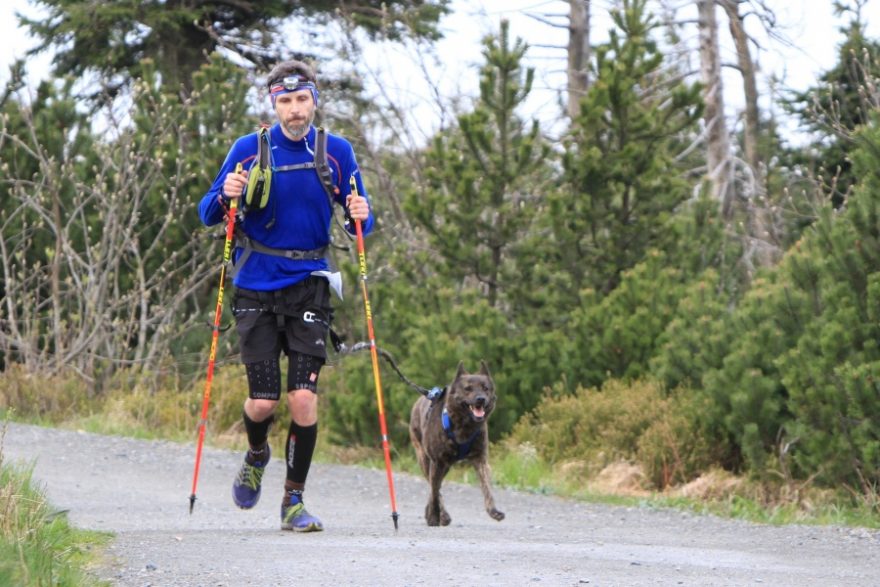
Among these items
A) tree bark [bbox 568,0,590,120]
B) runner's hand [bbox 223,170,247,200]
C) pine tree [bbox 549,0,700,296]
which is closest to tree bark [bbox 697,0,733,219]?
tree bark [bbox 568,0,590,120]

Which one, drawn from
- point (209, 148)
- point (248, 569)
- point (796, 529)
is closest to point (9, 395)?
point (209, 148)

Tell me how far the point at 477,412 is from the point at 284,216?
2291 millimetres

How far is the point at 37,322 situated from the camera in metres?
19.1

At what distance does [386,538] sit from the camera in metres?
8.74

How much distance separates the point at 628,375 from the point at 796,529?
4725 mm

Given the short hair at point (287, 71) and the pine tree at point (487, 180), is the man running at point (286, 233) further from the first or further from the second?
the pine tree at point (487, 180)


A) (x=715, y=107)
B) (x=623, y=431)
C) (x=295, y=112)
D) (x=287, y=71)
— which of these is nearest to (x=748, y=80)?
(x=715, y=107)

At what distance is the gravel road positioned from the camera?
7160 mm

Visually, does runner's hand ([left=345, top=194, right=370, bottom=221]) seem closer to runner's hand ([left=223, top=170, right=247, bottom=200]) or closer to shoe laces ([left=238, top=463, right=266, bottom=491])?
runner's hand ([left=223, top=170, right=247, bottom=200])

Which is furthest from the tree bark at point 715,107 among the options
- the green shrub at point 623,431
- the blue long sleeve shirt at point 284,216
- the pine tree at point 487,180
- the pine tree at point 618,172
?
the blue long sleeve shirt at point 284,216

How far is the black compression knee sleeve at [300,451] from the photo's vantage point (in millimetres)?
8852

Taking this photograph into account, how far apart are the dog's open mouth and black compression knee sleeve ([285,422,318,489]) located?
1426 mm

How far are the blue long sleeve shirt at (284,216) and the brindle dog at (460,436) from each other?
1.96 meters

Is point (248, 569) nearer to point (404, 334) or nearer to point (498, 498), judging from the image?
point (498, 498)
